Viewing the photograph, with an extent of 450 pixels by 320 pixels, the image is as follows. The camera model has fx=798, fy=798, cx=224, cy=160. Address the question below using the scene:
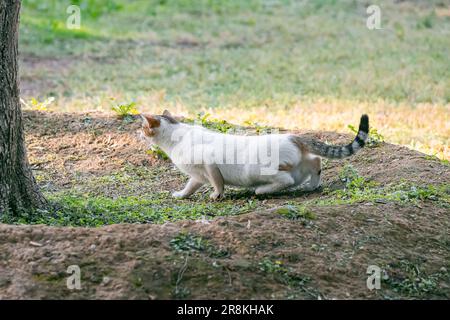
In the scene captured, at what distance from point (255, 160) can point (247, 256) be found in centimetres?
206

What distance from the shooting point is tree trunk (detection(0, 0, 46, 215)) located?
6.20 metres

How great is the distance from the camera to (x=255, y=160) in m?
7.24

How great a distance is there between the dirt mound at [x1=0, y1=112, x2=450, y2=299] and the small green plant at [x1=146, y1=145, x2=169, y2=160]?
294 cm

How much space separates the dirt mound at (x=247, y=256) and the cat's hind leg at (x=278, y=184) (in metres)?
1.03

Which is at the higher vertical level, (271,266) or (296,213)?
(296,213)

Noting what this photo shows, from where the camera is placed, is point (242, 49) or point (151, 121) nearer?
point (151, 121)

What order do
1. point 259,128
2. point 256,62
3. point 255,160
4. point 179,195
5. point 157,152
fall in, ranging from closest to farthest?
point 255,160 < point 179,195 < point 157,152 < point 259,128 < point 256,62

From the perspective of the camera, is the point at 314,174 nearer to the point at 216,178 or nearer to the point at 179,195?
the point at 216,178

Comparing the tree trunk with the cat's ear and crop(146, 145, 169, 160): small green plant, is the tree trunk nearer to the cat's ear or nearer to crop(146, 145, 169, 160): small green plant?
the cat's ear

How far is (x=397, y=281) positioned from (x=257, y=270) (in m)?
0.98

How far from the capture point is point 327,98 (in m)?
13.0

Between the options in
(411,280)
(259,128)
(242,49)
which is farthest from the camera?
(242,49)

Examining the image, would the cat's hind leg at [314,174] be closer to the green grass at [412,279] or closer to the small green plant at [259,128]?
the small green plant at [259,128]

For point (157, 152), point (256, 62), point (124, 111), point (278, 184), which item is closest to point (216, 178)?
point (278, 184)
